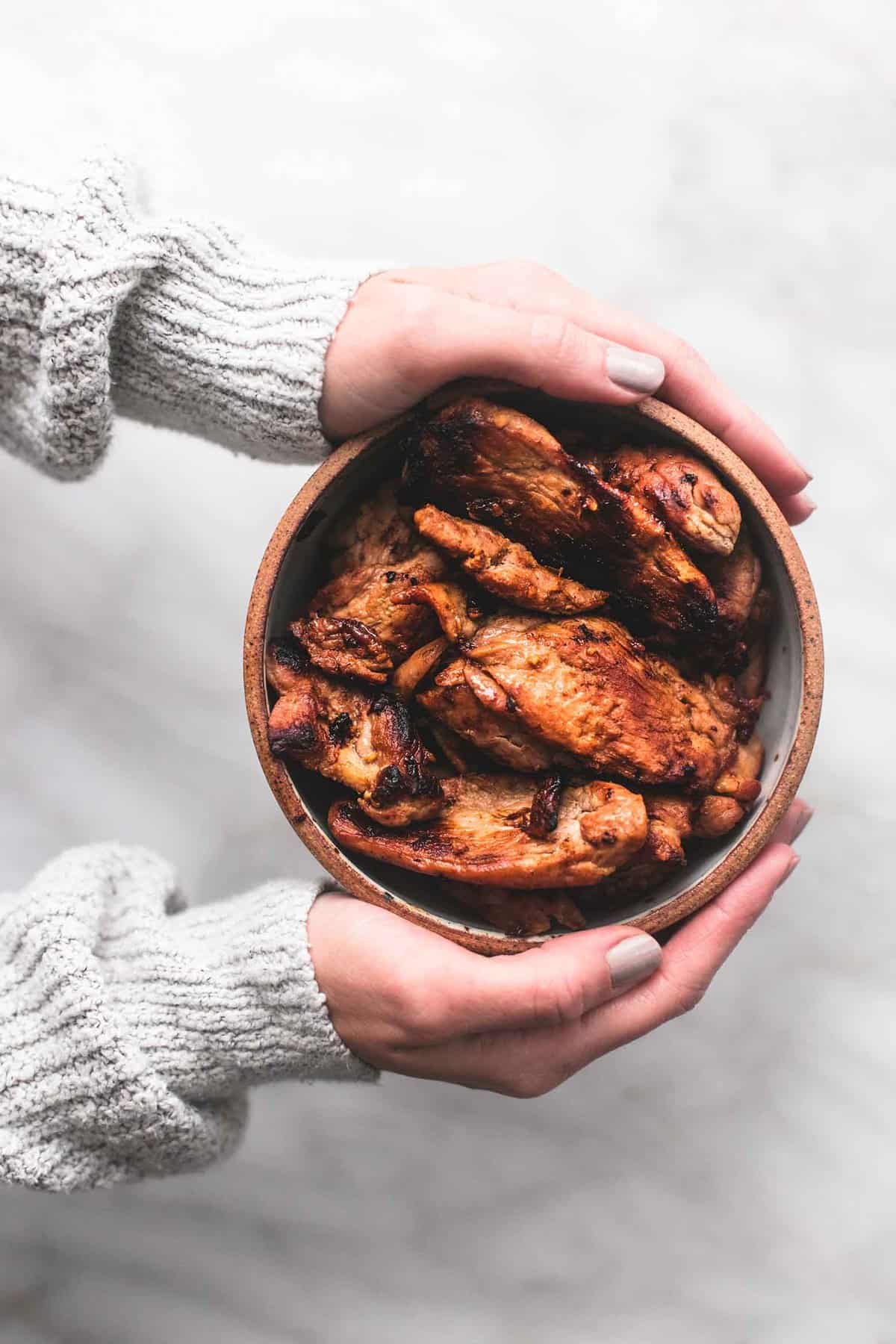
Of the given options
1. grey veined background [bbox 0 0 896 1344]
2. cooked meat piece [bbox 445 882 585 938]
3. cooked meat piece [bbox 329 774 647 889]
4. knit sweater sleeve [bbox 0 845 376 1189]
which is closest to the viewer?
cooked meat piece [bbox 329 774 647 889]

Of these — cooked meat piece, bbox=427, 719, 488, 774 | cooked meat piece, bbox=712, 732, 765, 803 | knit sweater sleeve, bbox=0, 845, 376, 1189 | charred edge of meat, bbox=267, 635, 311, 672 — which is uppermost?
cooked meat piece, bbox=712, 732, 765, 803

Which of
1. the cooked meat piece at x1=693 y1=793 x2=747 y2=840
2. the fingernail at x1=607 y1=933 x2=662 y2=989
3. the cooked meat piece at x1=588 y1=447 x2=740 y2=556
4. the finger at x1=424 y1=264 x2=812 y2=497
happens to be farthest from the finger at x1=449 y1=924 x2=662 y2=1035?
the finger at x1=424 y1=264 x2=812 y2=497

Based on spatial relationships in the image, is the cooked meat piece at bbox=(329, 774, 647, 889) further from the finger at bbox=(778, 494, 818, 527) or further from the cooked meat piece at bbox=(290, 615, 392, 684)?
the finger at bbox=(778, 494, 818, 527)

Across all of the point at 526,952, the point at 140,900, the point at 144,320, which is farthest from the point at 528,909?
the point at 144,320

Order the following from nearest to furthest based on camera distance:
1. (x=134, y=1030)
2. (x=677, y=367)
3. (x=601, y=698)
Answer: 1. (x=601, y=698)
2. (x=677, y=367)
3. (x=134, y=1030)

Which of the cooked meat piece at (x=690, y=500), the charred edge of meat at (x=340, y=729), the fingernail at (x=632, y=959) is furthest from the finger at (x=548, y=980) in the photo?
the cooked meat piece at (x=690, y=500)

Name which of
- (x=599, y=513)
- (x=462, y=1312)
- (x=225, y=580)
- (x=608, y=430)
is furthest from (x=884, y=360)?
(x=462, y=1312)

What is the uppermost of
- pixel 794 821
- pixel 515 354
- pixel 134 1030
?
pixel 515 354

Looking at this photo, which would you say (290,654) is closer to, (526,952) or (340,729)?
(340,729)
